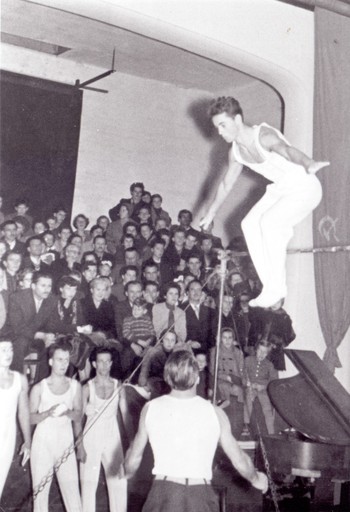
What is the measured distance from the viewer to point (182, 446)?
3729 millimetres

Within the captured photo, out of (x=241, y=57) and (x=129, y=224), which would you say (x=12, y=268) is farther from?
(x=241, y=57)

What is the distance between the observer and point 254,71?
31.2ft

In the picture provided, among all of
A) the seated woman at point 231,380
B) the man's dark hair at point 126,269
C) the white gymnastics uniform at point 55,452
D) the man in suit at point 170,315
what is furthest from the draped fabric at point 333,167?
the white gymnastics uniform at point 55,452

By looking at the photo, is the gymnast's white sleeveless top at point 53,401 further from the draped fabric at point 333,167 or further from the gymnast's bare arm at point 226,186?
the draped fabric at point 333,167

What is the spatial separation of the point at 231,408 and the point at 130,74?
803 cm

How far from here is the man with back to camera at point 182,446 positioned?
12.1 feet

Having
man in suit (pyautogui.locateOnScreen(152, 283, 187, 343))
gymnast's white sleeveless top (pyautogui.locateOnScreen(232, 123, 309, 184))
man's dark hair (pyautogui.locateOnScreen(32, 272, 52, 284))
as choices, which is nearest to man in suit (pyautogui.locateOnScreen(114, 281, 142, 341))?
man in suit (pyautogui.locateOnScreen(152, 283, 187, 343))

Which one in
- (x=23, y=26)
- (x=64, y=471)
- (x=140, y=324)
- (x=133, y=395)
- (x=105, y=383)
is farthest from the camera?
(x=23, y=26)

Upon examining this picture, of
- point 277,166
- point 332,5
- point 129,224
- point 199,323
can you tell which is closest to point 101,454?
point 199,323

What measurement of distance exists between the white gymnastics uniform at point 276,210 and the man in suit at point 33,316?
2.72m

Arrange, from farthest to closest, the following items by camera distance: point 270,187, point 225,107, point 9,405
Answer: point 9,405 → point 270,187 → point 225,107

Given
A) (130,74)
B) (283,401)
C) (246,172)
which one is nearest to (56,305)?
(283,401)

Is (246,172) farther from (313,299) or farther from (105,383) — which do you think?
(105,383)

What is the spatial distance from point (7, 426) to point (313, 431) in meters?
2.61
